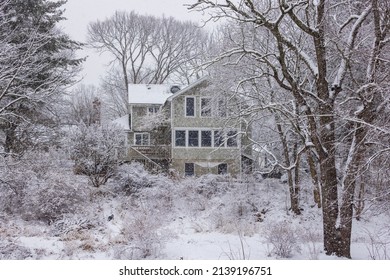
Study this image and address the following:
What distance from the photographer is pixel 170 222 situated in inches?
495

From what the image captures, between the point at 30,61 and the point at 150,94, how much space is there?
12.7 m

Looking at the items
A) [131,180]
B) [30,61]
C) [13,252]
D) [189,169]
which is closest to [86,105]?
[189,169]

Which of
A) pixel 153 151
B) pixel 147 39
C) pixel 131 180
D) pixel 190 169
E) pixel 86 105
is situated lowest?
pixel 131 180

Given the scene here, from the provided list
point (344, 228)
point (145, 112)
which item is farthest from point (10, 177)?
point (145, 112)

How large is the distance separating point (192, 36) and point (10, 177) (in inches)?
269

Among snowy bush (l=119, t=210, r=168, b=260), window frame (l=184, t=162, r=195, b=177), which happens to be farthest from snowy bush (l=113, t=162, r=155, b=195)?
snowy bush (l=119, t=210, r=168, b=260)

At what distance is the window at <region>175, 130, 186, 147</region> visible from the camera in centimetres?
2216

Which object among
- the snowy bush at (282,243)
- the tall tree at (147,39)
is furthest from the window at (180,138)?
the snowy bush at (282,243)

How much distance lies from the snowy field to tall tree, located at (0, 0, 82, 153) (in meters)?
2.27

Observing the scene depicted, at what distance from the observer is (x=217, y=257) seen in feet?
23.6

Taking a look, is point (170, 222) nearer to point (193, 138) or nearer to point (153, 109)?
point (193, 138)

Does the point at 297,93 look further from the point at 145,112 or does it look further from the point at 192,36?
the point at 145,112

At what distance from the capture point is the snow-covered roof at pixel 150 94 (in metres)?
22.9

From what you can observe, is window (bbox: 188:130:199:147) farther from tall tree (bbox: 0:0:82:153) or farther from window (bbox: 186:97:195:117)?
tall tree (bbox: 0:0:82:153)
